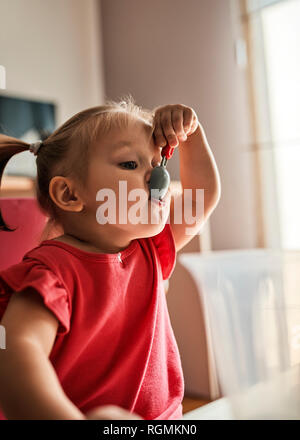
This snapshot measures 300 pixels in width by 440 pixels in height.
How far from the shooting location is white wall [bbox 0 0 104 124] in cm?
181

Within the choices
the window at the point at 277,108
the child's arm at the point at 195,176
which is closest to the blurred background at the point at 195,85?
the window at the point at 277,108

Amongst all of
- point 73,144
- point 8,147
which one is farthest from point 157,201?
point 8,147

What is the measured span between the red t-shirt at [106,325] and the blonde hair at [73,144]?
97 mm

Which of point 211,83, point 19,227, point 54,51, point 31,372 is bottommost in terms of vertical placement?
point 31,372

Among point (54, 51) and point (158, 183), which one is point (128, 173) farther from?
point (54, 51)

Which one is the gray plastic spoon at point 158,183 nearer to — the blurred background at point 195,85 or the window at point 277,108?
the blurred background at point 195,85

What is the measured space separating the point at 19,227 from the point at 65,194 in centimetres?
15

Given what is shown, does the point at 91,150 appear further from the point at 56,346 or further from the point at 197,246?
the point at 197,246

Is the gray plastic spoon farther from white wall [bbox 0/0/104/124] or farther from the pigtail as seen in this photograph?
white wall [bbox 0/0/104/124]

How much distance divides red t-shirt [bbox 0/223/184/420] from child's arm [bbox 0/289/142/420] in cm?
2

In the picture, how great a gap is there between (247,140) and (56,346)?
1.32 meters

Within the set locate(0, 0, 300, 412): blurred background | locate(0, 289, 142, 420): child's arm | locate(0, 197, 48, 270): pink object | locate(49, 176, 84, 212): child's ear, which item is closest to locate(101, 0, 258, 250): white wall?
locate(0, 0, 300, 412): blurred background

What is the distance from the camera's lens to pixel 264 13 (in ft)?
5.14

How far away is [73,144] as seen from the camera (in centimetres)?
55
